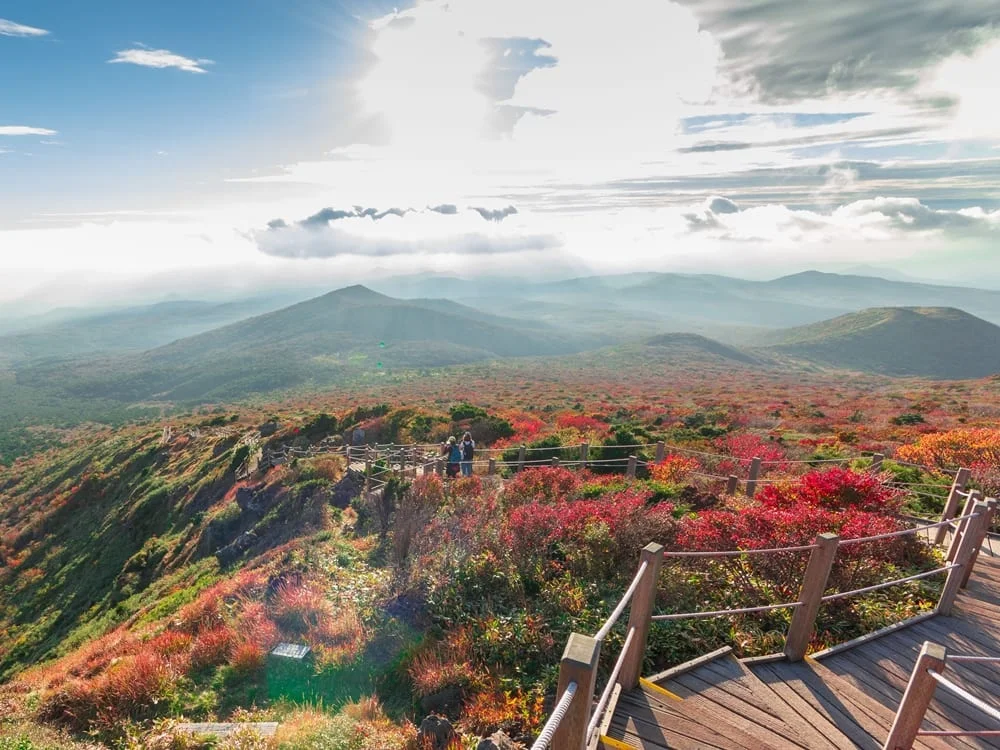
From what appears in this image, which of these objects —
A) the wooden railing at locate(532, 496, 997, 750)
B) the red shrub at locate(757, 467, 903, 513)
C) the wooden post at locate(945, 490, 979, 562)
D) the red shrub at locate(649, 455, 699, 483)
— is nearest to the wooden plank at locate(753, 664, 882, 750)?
the wooden railing at locate(532, 496, 997, 750)

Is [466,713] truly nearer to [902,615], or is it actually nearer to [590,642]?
[590,642]

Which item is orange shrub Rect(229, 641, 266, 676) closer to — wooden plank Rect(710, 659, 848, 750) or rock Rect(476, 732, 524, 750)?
rock Rect(476, 732, 524, 750)

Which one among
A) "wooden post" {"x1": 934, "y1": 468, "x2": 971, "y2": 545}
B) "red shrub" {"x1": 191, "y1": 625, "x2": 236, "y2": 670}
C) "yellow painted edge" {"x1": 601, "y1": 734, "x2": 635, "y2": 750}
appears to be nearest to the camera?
"yellow painted edge" {"x1": 601, "y1": 734, "x2": 635, "y2": 750}

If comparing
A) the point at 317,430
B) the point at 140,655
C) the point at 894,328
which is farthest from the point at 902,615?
the point at 894,328

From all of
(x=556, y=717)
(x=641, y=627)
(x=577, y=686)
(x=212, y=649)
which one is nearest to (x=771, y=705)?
(x=641, y=627)

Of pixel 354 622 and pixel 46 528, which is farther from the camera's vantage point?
pixel 46 528
